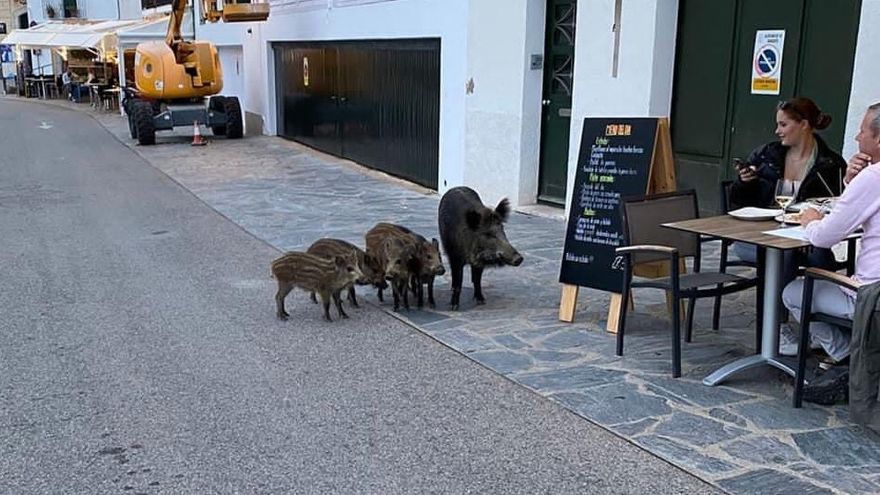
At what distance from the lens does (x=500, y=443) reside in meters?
4.01

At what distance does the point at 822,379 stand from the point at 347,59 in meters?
11.6

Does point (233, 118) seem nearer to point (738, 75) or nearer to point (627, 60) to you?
point (627, 60)

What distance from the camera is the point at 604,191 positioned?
219 inches

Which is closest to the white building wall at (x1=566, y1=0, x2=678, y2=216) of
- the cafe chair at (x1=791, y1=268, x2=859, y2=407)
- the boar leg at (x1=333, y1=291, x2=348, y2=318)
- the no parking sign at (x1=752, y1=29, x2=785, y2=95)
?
the no parking sign at (x1=752, y1=29, x2=785, y2=95)

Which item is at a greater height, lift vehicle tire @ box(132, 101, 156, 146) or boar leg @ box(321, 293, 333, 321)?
lift vehicle tire @ box(132, 101, 156, 146)

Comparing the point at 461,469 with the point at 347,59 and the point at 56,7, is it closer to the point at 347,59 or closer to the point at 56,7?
the point at 347,59

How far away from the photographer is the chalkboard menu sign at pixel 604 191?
541cm

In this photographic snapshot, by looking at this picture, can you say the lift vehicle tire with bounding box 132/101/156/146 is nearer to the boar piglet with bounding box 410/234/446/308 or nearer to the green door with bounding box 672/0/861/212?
the green door with bounding box 672/0/861/212

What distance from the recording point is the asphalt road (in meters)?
3.69

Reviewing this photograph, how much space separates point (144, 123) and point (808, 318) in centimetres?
1626

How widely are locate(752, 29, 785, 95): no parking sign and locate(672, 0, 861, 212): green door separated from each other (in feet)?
0.15

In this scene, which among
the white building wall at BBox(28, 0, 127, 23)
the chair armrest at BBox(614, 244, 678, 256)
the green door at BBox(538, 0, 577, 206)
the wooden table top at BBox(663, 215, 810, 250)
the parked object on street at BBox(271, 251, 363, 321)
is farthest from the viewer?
the white building wall at BBox(28, 0, 127, 23)

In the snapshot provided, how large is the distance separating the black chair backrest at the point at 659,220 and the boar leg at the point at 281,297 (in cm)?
241

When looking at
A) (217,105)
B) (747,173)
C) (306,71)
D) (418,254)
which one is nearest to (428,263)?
(418,254)
